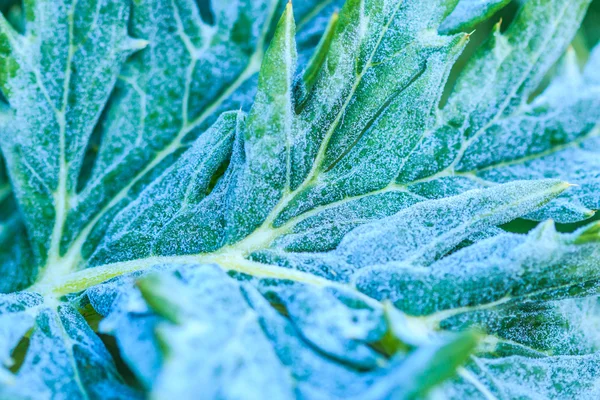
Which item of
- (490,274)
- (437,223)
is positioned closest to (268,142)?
(437,223)

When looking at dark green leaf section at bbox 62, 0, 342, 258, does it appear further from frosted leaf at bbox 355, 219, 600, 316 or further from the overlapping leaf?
frosted leaf at bbox 355, 219, 600, 316

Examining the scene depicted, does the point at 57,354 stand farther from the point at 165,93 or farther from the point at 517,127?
the point at 517,127

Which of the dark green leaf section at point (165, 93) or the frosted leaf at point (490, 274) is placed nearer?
the frosted leaf at point (490, 274)

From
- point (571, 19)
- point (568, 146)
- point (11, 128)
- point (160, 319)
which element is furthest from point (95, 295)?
point (571, 19)

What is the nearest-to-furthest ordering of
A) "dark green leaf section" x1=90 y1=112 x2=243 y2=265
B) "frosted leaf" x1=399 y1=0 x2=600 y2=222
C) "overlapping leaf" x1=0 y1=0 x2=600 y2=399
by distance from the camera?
"overlapping leaf" x1=0 y1=0 x2=600 y2=399
"dark green leaf section" x1=90 y1=112 x2=243 y2=265
"frosted leaf" x1=399 y1=0 x2=600 y2=222

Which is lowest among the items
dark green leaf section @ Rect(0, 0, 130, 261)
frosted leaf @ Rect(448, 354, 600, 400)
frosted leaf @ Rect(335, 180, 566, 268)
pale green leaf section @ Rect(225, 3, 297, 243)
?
frosted leaf @ Rect(448, 354, 600, 400)

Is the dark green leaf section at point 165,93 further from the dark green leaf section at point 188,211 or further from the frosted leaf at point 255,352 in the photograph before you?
the frosted leaf at point 255,352

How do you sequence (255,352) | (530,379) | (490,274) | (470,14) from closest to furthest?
(255,352)
(490,274)
(530,379)
(470,14)

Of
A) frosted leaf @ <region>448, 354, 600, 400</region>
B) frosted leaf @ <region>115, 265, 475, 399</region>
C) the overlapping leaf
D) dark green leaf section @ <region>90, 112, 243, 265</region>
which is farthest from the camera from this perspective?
dark green leaf section @ <region>90, 112, 243, 265</region>

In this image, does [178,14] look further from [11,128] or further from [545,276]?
[545,276]

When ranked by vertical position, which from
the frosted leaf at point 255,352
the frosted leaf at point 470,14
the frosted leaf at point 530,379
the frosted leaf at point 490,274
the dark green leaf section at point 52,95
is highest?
the frosted leaf at point 470,14

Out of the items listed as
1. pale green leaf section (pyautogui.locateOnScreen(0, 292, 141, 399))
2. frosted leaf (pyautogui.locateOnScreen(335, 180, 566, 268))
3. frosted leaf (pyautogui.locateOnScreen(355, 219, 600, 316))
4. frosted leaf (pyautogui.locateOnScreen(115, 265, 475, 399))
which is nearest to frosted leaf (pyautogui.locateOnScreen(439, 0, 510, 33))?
frosted leaf (pyautogui.locateOnScreen(335, 180, 566, 268))

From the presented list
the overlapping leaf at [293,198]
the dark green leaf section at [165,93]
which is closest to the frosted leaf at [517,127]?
the overlapping leaf at [293,198]
